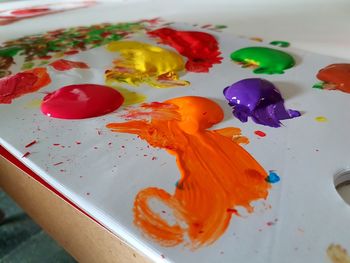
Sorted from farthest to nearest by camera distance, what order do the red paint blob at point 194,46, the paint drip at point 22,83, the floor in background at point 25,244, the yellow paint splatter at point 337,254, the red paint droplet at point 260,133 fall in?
the floor in background at point 25,244 < the red paint blob at point 194,46 < the paint drip at point 22,83 < the red paint droplet at point 260,133 < the yellow paint splatter at point 337,254

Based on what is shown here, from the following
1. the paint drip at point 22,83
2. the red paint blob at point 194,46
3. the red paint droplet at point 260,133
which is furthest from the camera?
the red paint blob at point 194,46

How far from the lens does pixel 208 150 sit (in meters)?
0.50

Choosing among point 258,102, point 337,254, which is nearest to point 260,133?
point 258,102

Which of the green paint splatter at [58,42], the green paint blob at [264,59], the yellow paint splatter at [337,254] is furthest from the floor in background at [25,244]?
the yellow paint splatter at [337,254]

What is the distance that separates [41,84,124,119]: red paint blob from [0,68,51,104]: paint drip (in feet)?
0.16

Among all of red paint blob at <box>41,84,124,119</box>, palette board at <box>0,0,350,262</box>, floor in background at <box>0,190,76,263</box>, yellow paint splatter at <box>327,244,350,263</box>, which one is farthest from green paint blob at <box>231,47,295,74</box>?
floor in background at <box>0,190,76,263</box>

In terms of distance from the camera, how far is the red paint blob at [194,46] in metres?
0.74

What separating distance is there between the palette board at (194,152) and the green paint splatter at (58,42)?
1cm

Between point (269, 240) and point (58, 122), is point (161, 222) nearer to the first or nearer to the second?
point (269, 240)

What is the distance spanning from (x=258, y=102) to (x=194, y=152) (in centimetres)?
15

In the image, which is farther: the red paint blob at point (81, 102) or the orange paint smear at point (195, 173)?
the red paint blob at point (81, 102)

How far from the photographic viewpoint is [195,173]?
0.46 metres

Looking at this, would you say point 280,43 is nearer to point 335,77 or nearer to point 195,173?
point 335,77

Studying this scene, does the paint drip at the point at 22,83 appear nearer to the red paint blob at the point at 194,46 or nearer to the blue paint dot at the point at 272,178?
the red paint blob at the point at 194,46
